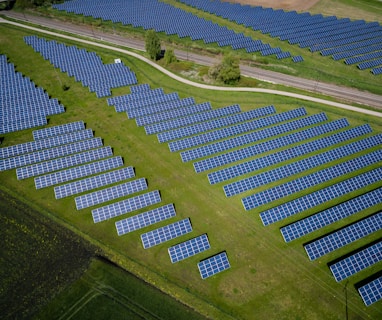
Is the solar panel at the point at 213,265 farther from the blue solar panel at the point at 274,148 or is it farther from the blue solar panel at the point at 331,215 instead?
the blue solar panel at the point at 274,148

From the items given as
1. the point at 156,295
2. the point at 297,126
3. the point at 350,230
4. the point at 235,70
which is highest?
the point at 235,70

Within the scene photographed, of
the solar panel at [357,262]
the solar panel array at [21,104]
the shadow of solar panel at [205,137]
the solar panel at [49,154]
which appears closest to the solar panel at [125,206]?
the shadow of solar panel at [205,137]

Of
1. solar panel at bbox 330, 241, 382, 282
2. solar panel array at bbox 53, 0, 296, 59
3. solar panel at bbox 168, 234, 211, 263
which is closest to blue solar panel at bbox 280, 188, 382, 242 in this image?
solar panel at bbox 330, 241, 382, 282

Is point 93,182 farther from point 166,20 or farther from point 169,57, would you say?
point 166,20

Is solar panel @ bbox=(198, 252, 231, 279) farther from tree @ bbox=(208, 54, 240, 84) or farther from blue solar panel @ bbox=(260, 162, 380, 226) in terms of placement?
tree @ bbox=(208, 54, 240, 84)

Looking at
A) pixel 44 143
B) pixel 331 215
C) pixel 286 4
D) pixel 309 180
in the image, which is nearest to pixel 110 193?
pixel 44 143

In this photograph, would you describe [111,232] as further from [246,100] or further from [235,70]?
[235,70]

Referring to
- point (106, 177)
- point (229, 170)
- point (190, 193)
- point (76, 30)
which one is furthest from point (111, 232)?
point (76, 30)
